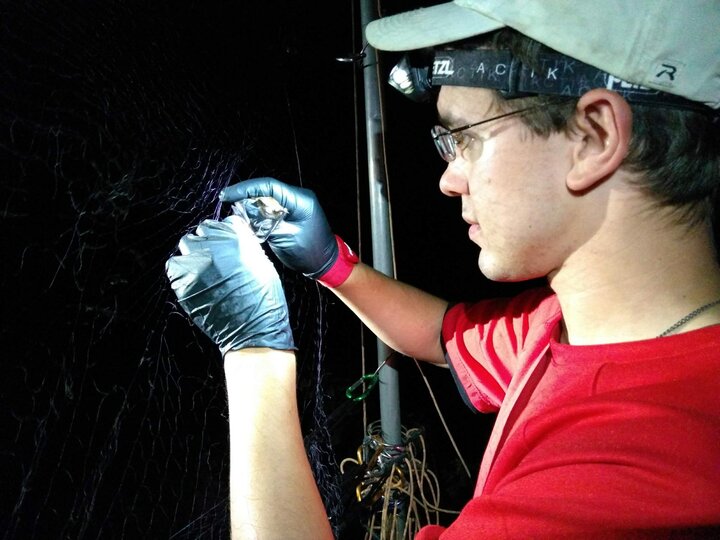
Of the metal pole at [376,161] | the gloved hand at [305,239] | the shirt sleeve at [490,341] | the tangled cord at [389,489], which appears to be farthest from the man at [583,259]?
the tangled cord at [389,489]

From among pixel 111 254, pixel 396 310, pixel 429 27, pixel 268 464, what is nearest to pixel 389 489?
pixel 396 310

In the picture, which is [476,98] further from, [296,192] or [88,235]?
[88,235]

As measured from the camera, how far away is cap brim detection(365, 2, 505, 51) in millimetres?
841

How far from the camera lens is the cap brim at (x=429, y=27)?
0.84 metres

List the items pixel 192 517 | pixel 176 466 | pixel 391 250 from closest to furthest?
pixel 176 466 → pixel 192 517 → pixel 391 250

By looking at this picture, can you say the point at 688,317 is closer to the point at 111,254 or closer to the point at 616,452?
the point at 616,452

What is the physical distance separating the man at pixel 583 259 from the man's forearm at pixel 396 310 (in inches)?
19.0

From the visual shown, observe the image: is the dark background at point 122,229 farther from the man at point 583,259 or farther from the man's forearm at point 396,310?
the man's forearm at point 396,310

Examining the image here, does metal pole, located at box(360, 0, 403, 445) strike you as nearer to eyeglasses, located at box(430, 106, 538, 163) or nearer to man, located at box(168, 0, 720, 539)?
man, located at box(168, 0, 720, 539)

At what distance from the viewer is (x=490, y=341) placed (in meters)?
1.41

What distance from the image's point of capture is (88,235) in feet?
2.97

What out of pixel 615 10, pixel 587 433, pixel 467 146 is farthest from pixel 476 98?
pixel 587 433

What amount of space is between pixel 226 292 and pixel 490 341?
2.68ft

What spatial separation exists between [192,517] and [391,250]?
1124 millimetres
